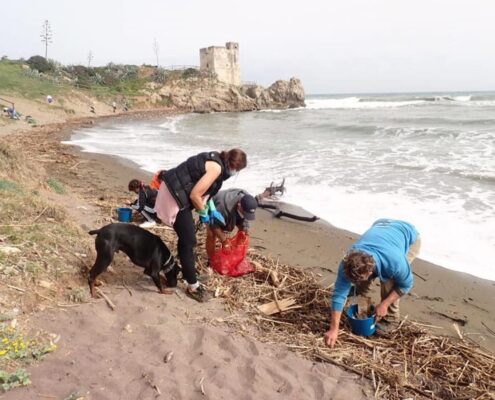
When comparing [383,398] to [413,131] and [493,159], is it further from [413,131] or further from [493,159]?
[413,131]

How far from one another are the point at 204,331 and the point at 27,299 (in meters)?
1.51

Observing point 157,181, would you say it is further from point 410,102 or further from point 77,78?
point 410,102

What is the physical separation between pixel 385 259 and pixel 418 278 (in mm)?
2202

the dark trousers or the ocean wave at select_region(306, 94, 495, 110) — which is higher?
the ocean wave at select_region(306, 94, 495, 110)

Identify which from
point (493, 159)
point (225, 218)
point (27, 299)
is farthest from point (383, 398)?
point (493, 159)

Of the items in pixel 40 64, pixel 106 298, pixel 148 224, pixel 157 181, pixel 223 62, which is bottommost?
pixel 106 298

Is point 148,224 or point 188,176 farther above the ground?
point 188,176

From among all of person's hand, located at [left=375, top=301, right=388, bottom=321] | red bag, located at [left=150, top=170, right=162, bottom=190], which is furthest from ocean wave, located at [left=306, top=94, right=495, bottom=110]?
person's hand, located at [left=375, top=301, right=388, bottom=321]

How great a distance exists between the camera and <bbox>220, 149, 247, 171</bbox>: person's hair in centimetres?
391

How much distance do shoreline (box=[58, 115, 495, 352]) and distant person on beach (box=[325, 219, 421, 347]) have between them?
2.71ft

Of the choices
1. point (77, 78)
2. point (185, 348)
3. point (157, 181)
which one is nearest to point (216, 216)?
point (157, 181)

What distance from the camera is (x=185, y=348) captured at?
3.35 meters

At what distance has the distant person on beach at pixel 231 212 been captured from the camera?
15.8 ft

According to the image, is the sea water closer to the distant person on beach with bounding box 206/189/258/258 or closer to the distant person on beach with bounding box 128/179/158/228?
the distant person on beach with bounding box 206/189/258/258
